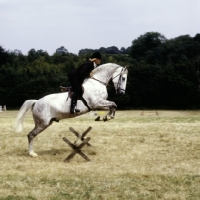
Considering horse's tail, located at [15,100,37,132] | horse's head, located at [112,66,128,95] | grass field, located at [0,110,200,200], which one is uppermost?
horse's head, located at [112,66,128,95]

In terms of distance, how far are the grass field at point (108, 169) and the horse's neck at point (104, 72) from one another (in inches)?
109

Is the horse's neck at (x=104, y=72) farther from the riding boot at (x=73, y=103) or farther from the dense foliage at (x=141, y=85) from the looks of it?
the dense foliage at (x=141, y=85)

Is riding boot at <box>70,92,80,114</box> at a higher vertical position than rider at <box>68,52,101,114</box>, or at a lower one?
lower

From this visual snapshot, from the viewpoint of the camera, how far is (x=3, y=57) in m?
97.2

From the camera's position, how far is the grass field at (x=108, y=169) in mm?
8969

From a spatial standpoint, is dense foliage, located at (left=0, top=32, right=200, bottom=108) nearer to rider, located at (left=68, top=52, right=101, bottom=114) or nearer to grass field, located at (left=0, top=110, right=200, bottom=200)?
grass field, located at (left=0, top=110, right=200, bottom=200)

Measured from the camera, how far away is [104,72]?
47.5 feet

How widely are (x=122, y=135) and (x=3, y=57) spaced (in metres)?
81.1

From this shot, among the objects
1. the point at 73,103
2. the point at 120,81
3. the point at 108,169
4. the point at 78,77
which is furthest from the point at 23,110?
the point at 108,169

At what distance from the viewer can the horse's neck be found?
1440 centimetres

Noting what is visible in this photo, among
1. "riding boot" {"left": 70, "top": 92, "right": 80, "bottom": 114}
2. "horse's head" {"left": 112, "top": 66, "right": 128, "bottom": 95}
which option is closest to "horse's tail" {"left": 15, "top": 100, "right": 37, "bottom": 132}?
"riding boot" {"left": 70, "top": 92, "right": 80, "bottom": 114}

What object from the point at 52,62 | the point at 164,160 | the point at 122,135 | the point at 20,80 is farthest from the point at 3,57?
the point at 164,160

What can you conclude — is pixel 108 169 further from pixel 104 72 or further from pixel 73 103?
pixel 104 72

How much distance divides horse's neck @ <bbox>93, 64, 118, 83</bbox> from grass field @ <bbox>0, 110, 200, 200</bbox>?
2778 mm
